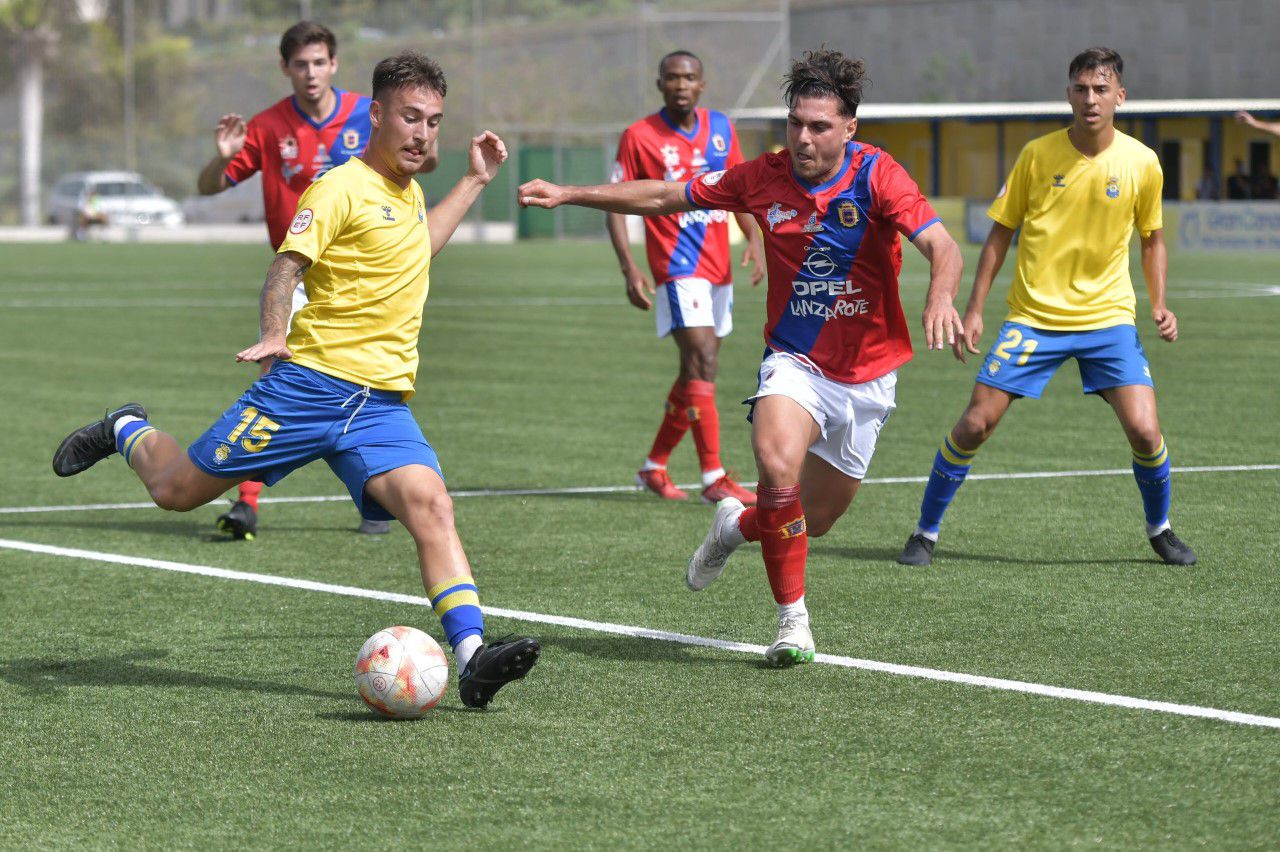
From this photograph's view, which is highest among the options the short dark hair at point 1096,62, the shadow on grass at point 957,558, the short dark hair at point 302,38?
the short dark hair at point 302,38

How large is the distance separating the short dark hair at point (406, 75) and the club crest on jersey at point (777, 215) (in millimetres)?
1251

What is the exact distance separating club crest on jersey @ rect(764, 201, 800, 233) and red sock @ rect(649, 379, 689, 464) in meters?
3.70

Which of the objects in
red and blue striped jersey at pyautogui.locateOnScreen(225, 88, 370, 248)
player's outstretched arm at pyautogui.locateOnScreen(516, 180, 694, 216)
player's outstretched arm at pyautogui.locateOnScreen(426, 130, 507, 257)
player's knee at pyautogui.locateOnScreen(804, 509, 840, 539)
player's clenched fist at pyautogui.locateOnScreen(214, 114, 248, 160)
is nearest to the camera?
player's outstretched arm at pyautogui.locateOnScreen(426, 130, 507, 257)

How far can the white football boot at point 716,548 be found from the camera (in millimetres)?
6910

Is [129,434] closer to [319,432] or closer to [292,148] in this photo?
[319,432]

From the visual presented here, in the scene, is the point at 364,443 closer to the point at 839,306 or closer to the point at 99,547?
the point at 839,306

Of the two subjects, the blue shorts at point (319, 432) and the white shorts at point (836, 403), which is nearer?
the blue shorts at point (319, 432)

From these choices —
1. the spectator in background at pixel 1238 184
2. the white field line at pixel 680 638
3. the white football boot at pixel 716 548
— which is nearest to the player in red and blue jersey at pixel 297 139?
Result: the white field line at pixel 680 638

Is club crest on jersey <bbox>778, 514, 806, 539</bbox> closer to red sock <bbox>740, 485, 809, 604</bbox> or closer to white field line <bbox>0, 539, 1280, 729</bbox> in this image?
red sock <bbox>740, 485, 809, 604</bbox>

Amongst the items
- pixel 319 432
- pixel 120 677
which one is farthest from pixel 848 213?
pixel 120 677

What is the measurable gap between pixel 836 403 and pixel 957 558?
1774 millimetres

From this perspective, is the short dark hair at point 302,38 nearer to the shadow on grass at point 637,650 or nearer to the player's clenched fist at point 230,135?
the player's clenched fist at point 230,135

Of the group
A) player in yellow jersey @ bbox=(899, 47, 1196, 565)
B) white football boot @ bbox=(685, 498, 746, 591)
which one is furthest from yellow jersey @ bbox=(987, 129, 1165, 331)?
white football boot @ bbox=(685, 498, 746, 591)

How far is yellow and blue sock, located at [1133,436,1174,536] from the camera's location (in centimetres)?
802
